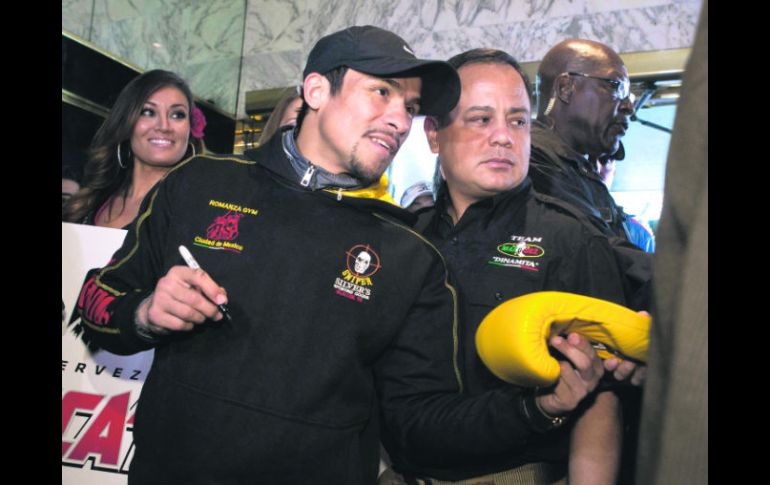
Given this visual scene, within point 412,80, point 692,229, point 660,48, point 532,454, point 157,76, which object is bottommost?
point 532,454

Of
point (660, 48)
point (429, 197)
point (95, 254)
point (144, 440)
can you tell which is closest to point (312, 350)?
point (144, 440)

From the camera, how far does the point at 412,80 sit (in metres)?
1.57

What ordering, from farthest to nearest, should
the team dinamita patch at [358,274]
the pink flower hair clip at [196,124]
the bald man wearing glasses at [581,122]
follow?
the pink flower hair clip at [196,124], the bald man wearing glasses at [581,122], the team dinamita patch at [358,274]

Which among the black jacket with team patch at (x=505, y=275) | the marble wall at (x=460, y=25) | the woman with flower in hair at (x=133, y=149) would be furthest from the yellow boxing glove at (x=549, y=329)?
the marble wall at (x=460, y=25)

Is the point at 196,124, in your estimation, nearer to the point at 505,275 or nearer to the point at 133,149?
the point at 133,149

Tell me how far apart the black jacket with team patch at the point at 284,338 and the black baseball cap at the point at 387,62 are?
10.0 inches

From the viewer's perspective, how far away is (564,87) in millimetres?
2752

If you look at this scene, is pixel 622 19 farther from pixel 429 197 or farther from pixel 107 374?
pixel 107 374

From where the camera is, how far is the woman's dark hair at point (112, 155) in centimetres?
267

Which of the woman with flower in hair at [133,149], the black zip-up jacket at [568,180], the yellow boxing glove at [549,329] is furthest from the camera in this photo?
the woman with flower in hair at [133,149]

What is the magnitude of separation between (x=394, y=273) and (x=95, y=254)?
104 centimetres

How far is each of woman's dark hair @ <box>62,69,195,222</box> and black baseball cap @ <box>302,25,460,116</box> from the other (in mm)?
1371

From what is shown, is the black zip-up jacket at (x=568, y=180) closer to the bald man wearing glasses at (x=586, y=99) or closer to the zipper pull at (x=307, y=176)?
the bald man wearing glasses at (x=586, y=99)

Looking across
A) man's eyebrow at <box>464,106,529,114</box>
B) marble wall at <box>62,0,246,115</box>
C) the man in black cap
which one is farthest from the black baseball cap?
marble wall at <box>62,0,246,115</box>
